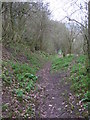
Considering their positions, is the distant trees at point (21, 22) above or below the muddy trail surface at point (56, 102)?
above

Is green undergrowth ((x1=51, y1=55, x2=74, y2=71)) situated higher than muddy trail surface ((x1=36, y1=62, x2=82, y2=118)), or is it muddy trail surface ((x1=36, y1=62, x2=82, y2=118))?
green undergrowth ((x1=51, y1=55, x2=74, y2=71))

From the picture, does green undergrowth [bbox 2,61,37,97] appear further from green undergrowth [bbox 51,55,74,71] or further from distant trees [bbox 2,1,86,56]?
distant trees [bbox 2,1,86,56]

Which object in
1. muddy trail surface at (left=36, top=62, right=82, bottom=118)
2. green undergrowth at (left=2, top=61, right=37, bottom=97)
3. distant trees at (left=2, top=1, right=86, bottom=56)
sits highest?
distant trees at (left=2, top=1, right=86, bottom=56)

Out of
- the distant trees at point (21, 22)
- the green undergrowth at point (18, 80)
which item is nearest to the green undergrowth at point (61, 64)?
the distant trees at point (21, 22)

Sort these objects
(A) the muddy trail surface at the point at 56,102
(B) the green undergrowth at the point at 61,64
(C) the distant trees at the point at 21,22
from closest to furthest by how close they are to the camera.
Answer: (A) the muddy trail surface at the point at 56,102 → (B) the green undergrowth at the point at 61,64 → (C) the distant trees at the point at 21,22

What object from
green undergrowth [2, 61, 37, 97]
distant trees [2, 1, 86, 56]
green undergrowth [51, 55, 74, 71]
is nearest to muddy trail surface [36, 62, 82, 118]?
green undergrowth [2, 61, 37, 97]

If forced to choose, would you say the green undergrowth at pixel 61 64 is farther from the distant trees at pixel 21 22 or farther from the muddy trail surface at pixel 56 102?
the muddy trail surface at pixel 56 102

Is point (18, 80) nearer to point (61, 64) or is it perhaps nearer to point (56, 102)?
point (56, 102)

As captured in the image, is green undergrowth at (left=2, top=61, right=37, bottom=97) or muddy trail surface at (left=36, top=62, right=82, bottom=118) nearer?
muddy trail surface at (left=36, top=62, right=82, bottom=118)

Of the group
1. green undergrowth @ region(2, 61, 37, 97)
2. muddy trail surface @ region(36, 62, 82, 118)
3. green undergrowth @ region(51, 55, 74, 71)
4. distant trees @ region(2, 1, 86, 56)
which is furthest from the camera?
distant trees @ region(2, 1, 86, 56)

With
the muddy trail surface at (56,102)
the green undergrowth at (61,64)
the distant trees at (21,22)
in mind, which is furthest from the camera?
→ the distant trees at (21,22)

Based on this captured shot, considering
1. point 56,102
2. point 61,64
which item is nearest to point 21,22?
point 61,64

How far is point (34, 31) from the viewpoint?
864 inches

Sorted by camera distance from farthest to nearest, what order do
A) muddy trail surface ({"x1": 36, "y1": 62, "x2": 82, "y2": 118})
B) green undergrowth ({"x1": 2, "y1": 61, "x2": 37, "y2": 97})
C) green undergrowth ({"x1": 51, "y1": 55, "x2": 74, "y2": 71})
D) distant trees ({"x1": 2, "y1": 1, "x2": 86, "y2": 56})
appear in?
1. distant trees ({"x1": 2, "y1": 1, "x2": 86, "y2": 56})
2. green undergrowth ({"x1": 51, "y1": 55, "x2": 74, "y2": 71})
3. green undergrowth ({"x1": 2, "y1": 61, "x2": 37, "y2": 97})
4. muddy trail surface ({"x1": 36, "y1": 62, "x2": 82, "y2": 118})
